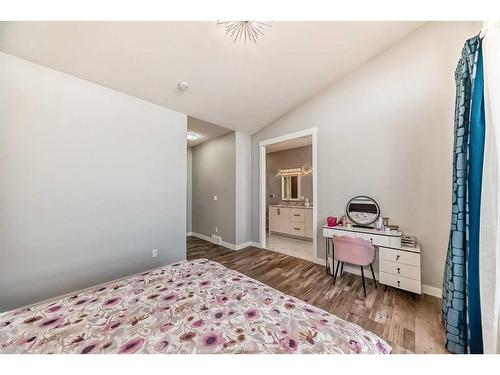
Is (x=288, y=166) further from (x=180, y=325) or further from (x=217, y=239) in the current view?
(x=180, y=325)

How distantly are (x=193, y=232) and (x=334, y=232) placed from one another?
141 inches

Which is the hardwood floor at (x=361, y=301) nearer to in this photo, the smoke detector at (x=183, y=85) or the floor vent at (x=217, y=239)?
the floor vent at (x=217, y=239)

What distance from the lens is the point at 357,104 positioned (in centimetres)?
274

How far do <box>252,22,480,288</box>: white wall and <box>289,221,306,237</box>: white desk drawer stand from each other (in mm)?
1470

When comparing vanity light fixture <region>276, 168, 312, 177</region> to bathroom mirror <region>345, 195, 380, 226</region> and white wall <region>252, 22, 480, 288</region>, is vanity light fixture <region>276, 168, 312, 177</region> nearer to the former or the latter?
white wall <region>252, 22, 480, 288</region>

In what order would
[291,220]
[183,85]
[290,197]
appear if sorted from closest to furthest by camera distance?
[183,85], [291,220], [290,197]

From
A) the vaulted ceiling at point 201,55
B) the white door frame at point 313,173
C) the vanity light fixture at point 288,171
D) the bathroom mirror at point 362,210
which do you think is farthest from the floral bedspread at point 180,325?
the vanity light fixture at point 288,171

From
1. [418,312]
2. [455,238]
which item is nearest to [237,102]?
[455,238]

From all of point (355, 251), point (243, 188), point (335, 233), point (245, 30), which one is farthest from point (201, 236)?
point (245, 30)

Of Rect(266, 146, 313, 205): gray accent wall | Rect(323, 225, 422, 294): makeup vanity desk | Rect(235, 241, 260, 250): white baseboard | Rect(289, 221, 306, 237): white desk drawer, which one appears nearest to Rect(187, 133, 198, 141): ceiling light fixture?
Rect(266, 146, 313, 205): gray accent wall

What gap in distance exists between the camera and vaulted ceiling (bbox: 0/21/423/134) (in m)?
1.72

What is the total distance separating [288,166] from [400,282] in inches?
148

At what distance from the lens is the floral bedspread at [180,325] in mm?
813

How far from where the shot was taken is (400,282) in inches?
82.8
